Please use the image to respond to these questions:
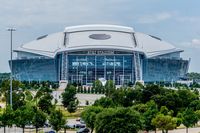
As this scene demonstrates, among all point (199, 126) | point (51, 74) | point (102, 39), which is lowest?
point (199, 126)

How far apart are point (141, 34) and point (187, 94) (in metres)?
71.2

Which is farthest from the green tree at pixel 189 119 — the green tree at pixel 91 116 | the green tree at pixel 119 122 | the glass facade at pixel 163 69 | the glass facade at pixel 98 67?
the glass facade at pixel 163 69

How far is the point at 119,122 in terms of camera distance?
32.8 meters

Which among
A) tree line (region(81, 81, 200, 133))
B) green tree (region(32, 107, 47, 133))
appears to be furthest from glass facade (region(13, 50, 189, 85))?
green tree (region(32, 107, 47, 133))

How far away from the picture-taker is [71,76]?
112 m

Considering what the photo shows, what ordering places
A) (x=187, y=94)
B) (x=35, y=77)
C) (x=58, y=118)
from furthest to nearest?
(x=35, y=77) < (x=187, y=94) < (x=58, y=118)

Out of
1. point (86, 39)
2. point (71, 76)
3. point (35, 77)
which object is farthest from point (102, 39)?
point (35, 77)

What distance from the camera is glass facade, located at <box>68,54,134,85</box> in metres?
110

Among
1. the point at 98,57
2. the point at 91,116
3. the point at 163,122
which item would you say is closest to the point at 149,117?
the point at 163,122

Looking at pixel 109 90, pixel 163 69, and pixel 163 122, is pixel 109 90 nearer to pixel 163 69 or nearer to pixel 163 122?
pixel 163 122

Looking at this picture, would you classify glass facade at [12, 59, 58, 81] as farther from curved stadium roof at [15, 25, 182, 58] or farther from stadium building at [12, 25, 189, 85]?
curved stadium roof at [15, 25, 182, 58]

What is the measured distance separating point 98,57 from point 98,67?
7.20 feet

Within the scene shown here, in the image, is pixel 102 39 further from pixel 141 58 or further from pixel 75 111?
pixel 75 111

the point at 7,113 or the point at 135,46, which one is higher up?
the point at 135,46
